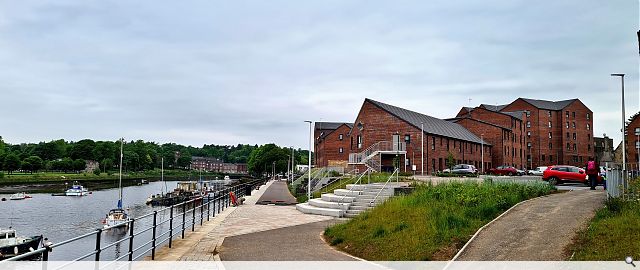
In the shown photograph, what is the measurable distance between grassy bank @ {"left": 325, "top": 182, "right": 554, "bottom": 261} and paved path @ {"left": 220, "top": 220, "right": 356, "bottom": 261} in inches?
19.2

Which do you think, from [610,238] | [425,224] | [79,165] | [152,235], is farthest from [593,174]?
[79,165]

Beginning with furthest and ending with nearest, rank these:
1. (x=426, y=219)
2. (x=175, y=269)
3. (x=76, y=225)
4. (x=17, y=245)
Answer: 1. (x=76, y=225)
2. (x=17, y=245)
3. (x=426, y=219)
4. (x=175, y=269)

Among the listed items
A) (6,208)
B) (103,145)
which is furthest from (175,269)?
(103,145)

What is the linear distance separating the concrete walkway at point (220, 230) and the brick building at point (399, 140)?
2686 centimetres

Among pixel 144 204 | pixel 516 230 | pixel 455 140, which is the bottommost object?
pixel 144 204

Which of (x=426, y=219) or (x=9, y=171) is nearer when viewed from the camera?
(x=426, y=219)

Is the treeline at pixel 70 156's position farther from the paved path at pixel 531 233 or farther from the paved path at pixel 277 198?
the paved path at pixel 531 233

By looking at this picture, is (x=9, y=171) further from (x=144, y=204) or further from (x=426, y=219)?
(x=426, y=219)

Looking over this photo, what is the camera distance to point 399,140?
5066 centimetres

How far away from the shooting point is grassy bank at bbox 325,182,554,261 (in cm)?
1078

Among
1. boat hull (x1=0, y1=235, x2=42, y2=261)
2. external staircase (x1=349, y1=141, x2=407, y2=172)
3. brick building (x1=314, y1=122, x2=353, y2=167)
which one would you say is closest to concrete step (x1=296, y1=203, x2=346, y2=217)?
boat hull (x1=0, y1=235, x2=42, y2=261)

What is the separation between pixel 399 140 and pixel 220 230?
3667 centimetres

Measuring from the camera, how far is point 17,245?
2809 cm

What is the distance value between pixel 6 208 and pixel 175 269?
60521 millimetres
